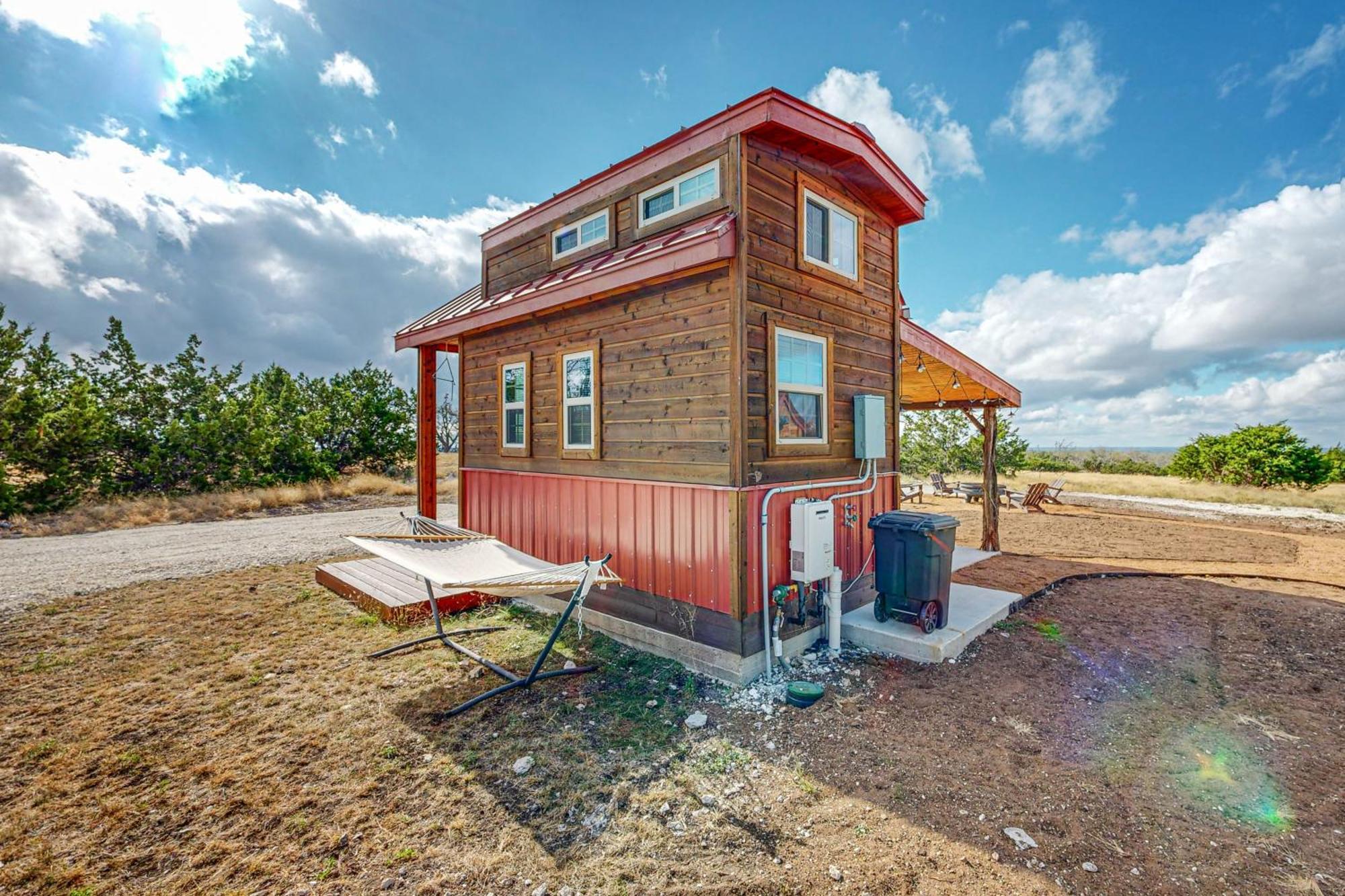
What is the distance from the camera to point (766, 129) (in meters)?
4.68

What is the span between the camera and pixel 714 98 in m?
4.96

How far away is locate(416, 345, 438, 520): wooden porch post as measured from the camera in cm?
828

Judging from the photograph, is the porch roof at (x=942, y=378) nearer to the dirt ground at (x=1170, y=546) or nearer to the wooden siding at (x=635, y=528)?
the dirt ground at (x=1170, y=546)

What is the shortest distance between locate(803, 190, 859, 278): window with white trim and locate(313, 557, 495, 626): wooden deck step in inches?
210

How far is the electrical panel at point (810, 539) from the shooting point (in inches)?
188

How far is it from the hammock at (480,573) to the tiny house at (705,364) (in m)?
0.87

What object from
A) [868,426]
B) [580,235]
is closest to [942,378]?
[868,426]

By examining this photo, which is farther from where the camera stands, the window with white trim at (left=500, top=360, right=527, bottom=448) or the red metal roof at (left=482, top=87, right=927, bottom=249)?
the window with white trim at (left=500, top=360, right=527, bottom=448)

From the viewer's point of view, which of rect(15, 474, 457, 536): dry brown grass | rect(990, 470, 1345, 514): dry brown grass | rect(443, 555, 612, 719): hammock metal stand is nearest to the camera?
rect(443, 555, 612, 719): hammock metal stand

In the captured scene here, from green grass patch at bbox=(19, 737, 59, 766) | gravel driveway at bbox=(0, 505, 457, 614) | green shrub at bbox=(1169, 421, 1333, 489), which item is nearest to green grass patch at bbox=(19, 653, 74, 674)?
green grass patch at bbox=(19, 737, 59, 766)

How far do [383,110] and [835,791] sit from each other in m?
12.7

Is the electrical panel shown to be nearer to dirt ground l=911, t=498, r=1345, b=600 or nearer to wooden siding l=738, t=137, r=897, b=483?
wooden siding l=738, t=137, r=897, b=483

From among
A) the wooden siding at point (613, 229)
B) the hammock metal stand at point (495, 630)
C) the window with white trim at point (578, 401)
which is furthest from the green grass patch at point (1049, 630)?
the wooden siding at point (613, 229)

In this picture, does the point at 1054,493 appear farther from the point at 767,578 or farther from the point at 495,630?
the point at 495,630
